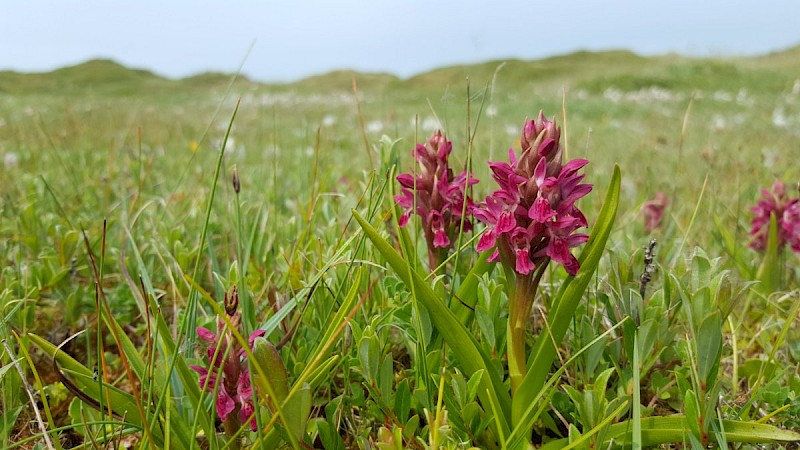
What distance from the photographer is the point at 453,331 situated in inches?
53.5

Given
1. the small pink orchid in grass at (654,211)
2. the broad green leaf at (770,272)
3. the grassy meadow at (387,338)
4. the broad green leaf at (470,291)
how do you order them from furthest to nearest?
the small pink orchid in grass at (654,211), the broad green leaf at (770,272), the broad green leaf at (470,291), the grassy meadow at (387,338)

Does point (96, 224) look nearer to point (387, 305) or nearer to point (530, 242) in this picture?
point (387, 305)

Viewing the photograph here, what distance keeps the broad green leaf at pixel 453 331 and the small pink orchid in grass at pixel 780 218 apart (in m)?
1.85

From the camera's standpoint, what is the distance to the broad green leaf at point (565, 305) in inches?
51.4

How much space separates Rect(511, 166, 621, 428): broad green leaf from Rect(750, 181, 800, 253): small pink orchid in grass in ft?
5.48

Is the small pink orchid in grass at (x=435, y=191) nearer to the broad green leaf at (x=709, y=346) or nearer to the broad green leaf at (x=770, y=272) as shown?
the broad green leaf at (x=709, y=346)

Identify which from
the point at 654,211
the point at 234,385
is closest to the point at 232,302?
the point at 234,385

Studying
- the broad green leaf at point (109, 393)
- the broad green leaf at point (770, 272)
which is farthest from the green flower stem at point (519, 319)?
the broad green leaf at point (770, 272)

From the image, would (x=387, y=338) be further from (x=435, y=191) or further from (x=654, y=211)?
(x=654, y=211)

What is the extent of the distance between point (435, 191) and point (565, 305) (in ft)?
1.68

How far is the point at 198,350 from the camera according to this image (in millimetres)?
1706

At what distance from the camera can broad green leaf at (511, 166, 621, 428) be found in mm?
1305

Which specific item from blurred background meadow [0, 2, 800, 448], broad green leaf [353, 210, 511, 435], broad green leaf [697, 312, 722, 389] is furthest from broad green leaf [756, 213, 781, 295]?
broad green leaf [353, 210, 511, 435]

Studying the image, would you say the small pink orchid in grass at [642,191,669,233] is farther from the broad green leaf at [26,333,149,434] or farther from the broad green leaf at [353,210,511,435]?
the broad green leaf at [26,333,149,434]
